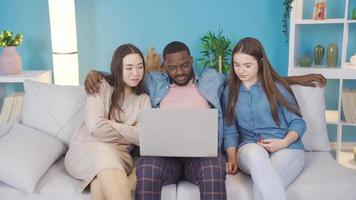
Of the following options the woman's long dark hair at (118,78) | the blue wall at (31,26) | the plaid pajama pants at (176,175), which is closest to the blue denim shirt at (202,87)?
the woman's long dark hair at (118,78)

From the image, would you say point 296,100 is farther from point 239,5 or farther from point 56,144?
point 239,5

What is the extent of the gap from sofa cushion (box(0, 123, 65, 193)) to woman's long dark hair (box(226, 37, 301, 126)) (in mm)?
840

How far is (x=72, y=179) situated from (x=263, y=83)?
965 millimetres

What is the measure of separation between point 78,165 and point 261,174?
2.53 feet

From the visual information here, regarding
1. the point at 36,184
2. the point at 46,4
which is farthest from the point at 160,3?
the point at 36,184

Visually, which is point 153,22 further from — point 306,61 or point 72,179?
point 72,179

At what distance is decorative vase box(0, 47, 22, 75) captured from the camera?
10.4 ft

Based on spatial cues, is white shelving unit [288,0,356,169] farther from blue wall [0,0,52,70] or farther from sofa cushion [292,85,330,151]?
blue wall [0,0,52,70]

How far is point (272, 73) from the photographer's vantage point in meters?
2.15

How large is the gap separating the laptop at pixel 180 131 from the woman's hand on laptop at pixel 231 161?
20 centimetres

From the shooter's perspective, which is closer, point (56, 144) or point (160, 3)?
point (56, 144)

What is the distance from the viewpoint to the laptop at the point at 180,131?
1777 mm

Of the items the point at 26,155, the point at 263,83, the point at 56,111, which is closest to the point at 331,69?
the point at 263,83

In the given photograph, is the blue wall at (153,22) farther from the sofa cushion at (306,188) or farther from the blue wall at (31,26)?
the sofa cushion at (306,188)
